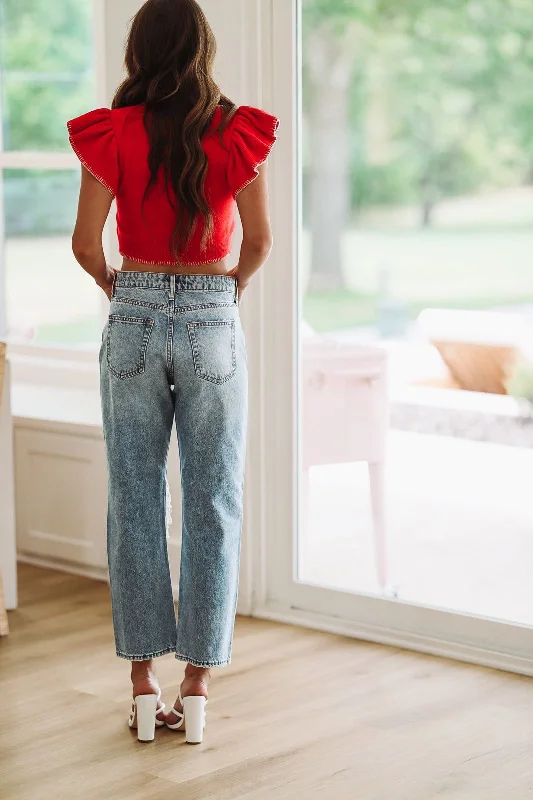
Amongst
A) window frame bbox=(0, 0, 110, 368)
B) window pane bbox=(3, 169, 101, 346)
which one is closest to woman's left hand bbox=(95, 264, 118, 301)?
window frame bbox=(0, 0, 110, 368)

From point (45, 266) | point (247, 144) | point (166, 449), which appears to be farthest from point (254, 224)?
point (45, 266)

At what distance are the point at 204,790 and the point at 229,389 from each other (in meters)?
0.81

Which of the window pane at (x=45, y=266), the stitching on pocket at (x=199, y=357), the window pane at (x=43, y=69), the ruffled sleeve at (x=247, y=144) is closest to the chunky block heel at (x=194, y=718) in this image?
the stitching on pocket at (x=199, y=357)

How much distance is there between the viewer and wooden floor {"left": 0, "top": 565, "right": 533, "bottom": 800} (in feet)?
8.13

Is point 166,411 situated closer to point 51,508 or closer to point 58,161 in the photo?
point 51,508

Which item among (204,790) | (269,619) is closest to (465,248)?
(269,619)

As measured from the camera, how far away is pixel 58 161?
13.9 feet

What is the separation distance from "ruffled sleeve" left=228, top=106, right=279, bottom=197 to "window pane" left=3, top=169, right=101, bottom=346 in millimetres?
1877

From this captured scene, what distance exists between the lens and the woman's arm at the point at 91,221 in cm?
254

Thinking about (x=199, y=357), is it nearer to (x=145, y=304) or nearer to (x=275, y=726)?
(x=145, y=304)

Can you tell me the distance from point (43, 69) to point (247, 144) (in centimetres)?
214

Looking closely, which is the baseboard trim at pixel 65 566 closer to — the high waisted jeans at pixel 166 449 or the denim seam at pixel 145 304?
the high waisted jeans at pixel 166 449

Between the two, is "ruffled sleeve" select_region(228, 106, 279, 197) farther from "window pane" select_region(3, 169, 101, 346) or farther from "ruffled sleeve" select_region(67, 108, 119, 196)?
"window pane" select_region(3, 169, 101, 346)

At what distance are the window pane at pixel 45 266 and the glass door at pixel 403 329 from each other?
1148 mm
